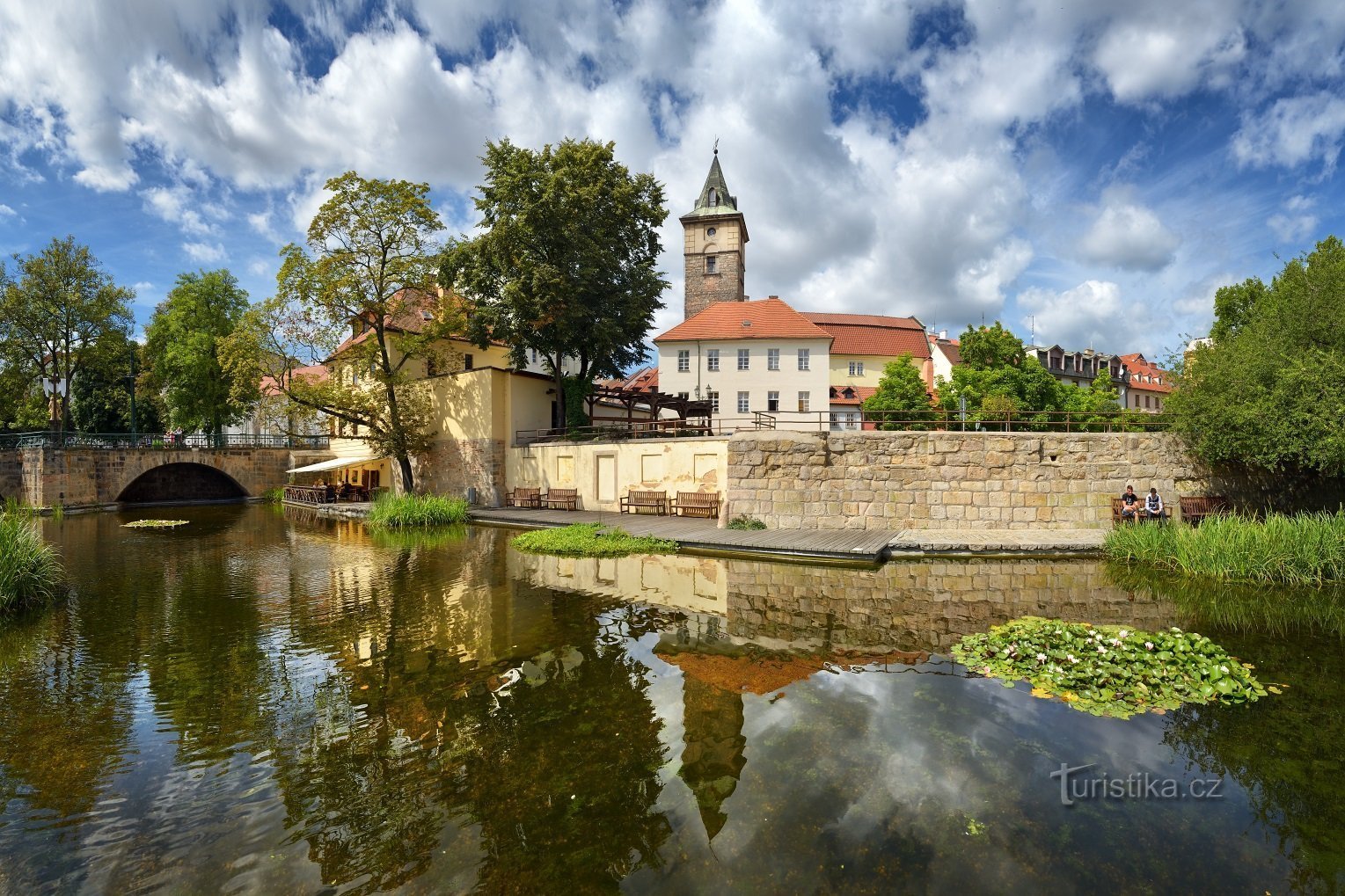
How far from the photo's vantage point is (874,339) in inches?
1893

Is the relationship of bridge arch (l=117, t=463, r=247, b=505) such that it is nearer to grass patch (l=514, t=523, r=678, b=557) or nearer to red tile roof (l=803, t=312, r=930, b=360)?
grass patch (l=514, t=523, r=678, b=557)

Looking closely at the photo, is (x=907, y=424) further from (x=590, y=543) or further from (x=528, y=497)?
(x=528, y=497)

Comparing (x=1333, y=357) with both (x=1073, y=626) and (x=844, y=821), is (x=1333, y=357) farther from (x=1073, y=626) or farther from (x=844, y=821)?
(x=844, y=821)

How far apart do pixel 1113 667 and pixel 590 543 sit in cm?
1085

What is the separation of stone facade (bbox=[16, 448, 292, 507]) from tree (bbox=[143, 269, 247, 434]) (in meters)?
2.82

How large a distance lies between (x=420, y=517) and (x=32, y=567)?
35.3ft

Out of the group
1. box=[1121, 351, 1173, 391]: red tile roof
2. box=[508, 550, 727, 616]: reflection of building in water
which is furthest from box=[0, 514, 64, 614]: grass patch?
box=[1121, 351, 1173, 391]: red tile roof

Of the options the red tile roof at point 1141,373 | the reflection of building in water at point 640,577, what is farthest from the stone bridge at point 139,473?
the red tile roof at point 1141,373

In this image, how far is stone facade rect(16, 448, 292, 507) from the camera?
27250 mm

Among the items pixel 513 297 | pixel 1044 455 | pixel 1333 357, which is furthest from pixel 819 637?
pixel 513 297

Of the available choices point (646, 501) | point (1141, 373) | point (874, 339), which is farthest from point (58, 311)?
point (1141, 373)

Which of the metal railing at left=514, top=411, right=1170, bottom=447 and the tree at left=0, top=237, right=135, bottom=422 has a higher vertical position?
the tree at left=0, top=237, right=135, bottom=422

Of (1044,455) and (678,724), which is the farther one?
(1044,455)

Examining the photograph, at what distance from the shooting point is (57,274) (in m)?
29.7
